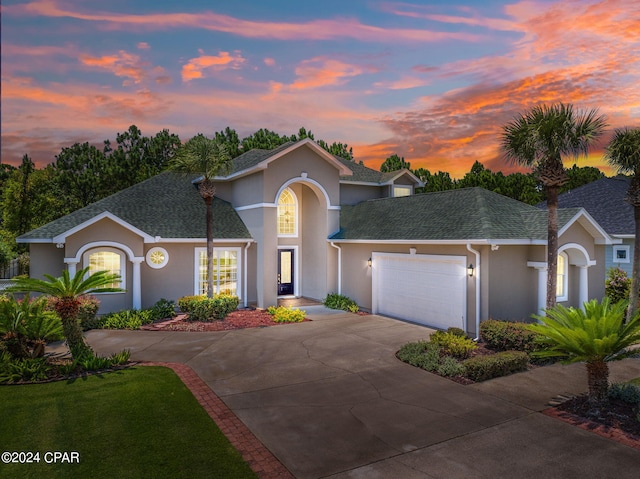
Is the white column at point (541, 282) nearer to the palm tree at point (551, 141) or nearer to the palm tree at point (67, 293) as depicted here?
the palm tree at point (551, 141)

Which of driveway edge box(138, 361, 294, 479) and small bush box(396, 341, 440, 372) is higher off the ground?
small bush box(396, 341, 440, 372)

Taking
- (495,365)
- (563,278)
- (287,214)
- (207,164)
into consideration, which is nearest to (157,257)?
(207,164)

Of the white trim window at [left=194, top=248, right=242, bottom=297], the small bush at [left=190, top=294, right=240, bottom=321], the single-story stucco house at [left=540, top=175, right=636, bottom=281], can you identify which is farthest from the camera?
the single-story stucco house at [left=540, top=175, right=636, bottom=281]

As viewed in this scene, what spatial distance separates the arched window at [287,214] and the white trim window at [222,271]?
9.47 ft

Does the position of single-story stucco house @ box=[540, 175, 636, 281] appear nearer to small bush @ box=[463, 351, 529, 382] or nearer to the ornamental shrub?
the ornamental shrub

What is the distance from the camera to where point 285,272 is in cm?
2167

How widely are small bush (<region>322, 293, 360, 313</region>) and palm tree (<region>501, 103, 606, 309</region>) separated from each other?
8.30 m

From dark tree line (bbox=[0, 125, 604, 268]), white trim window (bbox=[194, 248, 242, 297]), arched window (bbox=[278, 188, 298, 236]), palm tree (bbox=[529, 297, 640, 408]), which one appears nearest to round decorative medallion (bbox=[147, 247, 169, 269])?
white trim window (bbox=[194, 248, 242, 297])

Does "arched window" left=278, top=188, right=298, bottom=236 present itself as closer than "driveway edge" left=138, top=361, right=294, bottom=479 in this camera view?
No

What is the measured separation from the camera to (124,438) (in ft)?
21.6

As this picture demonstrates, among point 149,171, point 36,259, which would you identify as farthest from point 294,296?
point 149,171

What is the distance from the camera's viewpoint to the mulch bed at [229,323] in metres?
15.2

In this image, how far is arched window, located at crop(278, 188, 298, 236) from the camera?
2125 centimetres

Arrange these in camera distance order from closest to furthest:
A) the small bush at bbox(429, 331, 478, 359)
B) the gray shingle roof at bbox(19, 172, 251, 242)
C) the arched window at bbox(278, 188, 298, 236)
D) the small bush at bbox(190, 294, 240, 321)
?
1. the small bush at bbox(429, 331, 478, 359)
2. the small bush at bbox(190, 294, 240, 321)
3. the gray shingle roof at bbox(19, 172, 251, 242)
4. the arched window at bbox(278, 188, 298, 236)
